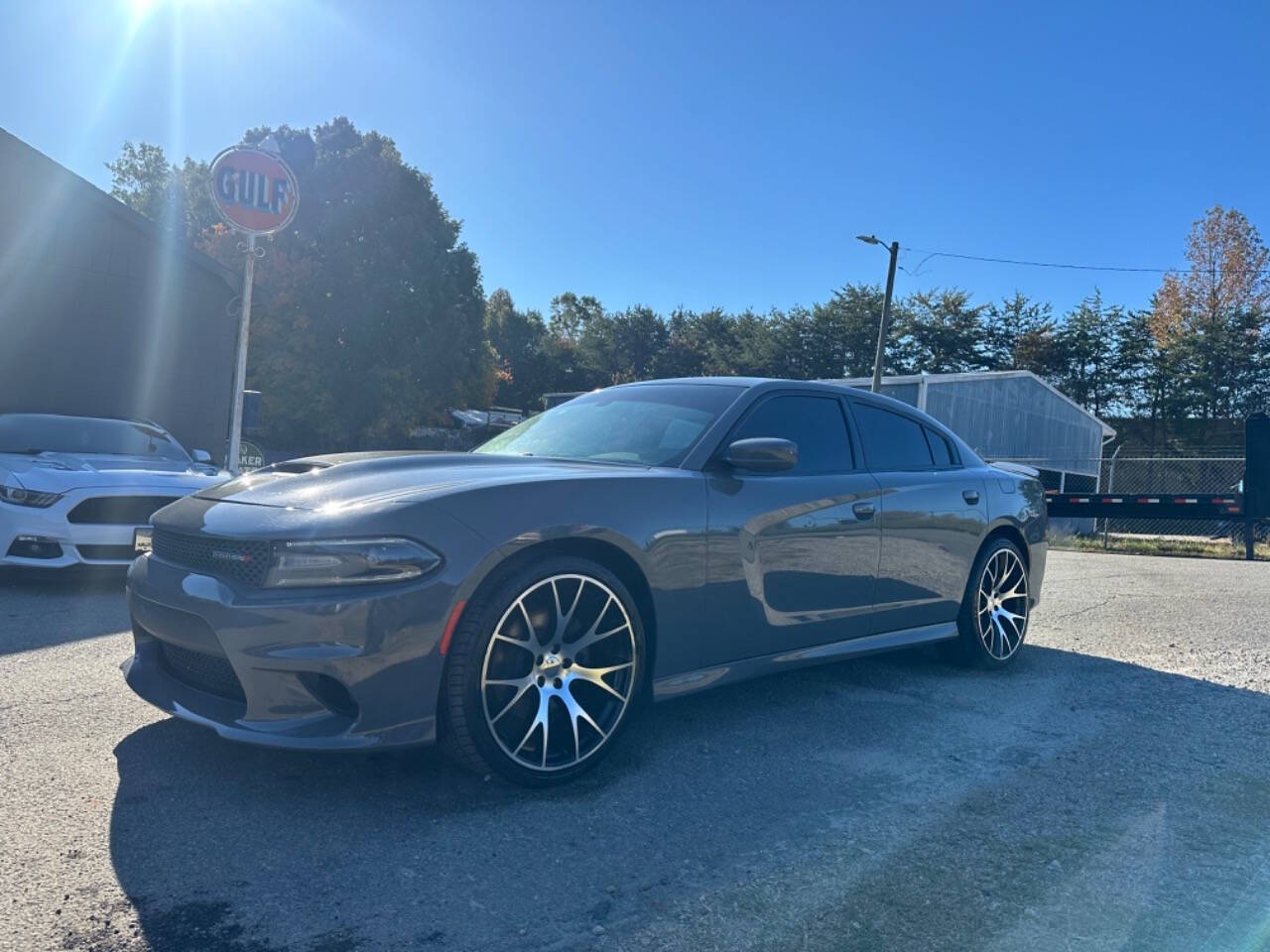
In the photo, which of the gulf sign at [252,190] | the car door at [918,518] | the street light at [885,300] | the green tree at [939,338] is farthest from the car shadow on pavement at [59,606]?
the green tree at [939,338]

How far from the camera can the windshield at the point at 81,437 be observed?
23.9ft

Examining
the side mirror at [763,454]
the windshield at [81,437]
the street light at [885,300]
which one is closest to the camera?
the side mirror at [763,454]

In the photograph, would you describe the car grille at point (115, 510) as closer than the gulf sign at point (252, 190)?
Yes

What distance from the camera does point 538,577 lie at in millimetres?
3000

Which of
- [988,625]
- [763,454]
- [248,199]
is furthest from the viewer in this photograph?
[248,199]

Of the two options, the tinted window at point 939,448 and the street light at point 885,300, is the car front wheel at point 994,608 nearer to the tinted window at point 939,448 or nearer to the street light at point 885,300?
the tinted window at point 939,448

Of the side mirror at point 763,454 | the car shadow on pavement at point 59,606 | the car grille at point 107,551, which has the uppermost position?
the side mirror at point 763,454

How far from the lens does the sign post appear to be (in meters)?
13.6

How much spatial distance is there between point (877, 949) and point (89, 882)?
6.38ft

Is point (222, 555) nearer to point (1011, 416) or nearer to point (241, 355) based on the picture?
point (241, 355)

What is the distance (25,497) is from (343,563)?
4.58 meters

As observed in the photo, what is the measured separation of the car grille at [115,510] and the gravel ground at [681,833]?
1.97 m

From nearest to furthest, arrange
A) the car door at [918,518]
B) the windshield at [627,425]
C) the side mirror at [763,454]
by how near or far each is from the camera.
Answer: the side mirror at [763,454] < the windshield at [627,425] < the car door at [918,518]

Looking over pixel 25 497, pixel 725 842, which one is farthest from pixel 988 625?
pixel 25 497
